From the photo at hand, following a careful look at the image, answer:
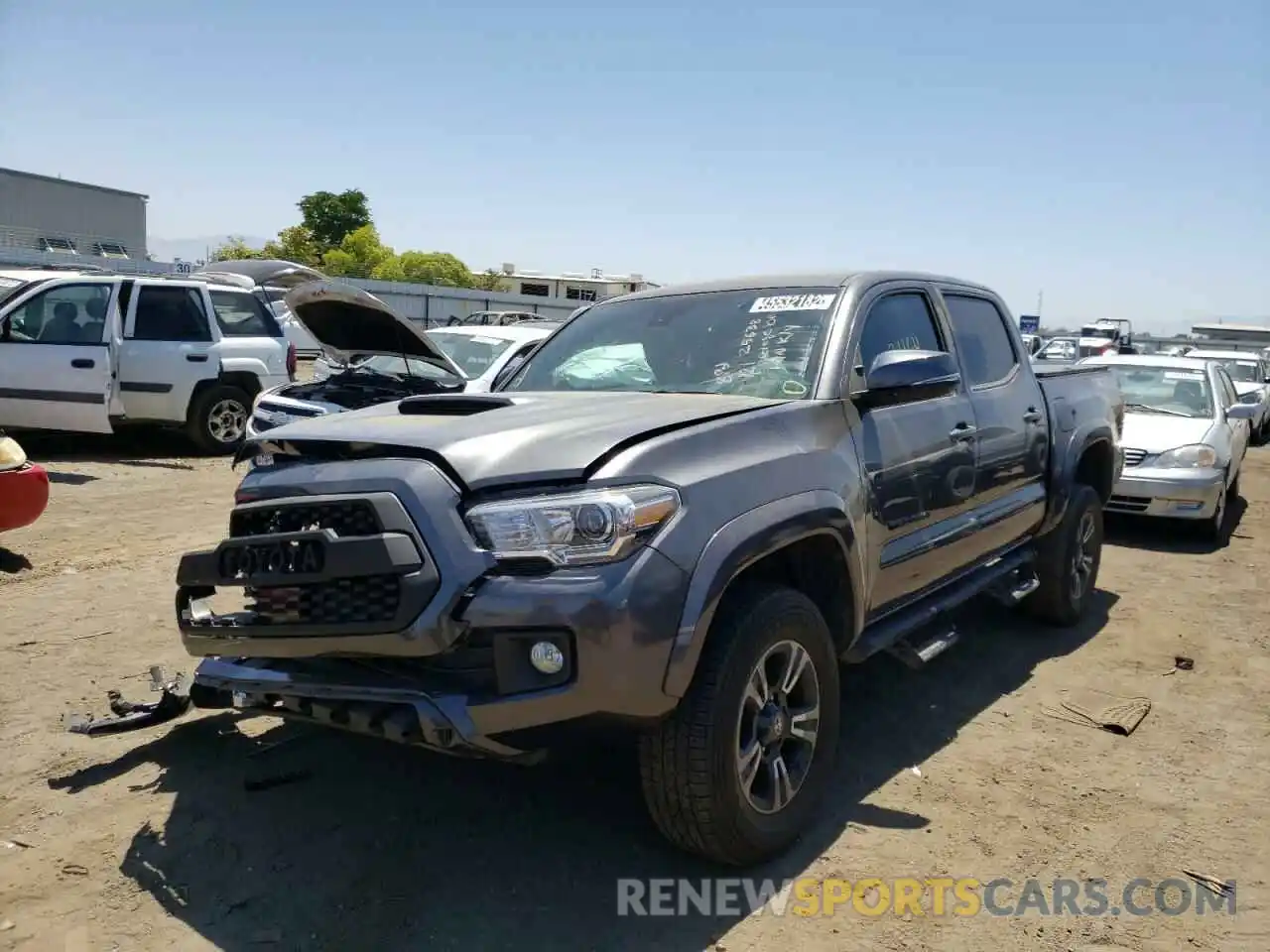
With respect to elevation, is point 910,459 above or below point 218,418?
above

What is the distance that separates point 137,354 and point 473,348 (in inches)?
141

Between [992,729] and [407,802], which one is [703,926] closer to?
[407,802]

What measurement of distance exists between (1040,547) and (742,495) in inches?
131

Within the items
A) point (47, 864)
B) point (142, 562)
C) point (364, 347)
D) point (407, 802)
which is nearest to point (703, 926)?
point (407, 802)

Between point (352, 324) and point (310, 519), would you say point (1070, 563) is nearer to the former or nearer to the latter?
point (310, 519)

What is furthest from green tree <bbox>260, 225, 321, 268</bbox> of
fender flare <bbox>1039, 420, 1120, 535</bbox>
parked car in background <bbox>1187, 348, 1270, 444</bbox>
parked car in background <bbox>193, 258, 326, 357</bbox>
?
fender flare <bbox>1039, 420, 1120, 535</bbox>

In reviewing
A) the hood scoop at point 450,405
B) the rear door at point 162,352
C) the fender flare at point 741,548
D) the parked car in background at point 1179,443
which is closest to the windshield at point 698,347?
the fender flare at point 741,548

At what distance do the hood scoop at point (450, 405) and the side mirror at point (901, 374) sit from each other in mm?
1318

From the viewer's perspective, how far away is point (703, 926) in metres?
2.82

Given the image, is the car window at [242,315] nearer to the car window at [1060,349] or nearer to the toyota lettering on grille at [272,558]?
the toyota lettering on grille at [272,558]

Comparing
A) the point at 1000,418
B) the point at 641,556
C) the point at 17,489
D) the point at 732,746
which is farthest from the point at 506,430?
the point at 17,489

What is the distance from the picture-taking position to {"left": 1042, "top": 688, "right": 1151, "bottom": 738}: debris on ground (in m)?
4.46

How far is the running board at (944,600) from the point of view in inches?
146

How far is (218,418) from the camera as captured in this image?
11141mm
